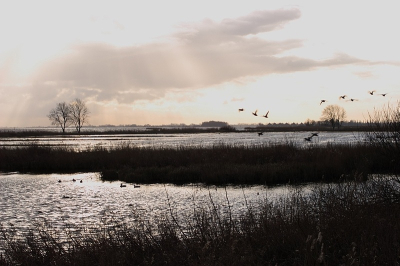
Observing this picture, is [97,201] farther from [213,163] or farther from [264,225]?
[264,225]

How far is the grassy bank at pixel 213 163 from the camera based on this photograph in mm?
21156

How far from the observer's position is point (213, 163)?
2452cm

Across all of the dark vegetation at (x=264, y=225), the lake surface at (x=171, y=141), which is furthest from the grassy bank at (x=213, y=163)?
the lake surface at (x=171, y=141)

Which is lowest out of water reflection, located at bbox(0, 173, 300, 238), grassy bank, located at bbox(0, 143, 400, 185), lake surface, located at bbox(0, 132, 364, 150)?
water reflection, located at bbox(0, 173, 300, 238)

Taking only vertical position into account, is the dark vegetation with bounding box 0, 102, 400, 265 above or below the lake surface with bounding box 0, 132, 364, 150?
below

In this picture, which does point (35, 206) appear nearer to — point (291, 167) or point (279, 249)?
point (279, 249)

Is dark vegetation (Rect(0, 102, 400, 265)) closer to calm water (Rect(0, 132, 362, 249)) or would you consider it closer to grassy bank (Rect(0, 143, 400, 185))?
grassy bank (Rect(0, 143, 400, 185))

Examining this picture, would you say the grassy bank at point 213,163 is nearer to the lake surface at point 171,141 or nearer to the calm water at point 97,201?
the calm water at point 97,201

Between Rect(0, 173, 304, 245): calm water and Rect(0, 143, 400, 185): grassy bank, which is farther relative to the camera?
Rect(0, 143, 400, 185): grassy bank

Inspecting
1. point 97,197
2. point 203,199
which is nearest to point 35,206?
point 97,197

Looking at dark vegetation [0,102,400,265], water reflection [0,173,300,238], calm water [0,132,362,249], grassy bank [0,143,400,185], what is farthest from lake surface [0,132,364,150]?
calm water [0,132,362,249]

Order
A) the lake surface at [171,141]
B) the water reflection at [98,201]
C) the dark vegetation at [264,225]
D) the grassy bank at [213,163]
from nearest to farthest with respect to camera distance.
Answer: the dark vegetation at [264,225] < the water reflection at [98,201] < the grassy bank at [213,163] < the lake surface at [171,141]

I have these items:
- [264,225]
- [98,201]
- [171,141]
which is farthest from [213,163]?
[171,141]

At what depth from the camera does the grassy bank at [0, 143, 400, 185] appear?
21.2 meters
